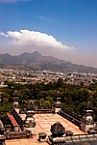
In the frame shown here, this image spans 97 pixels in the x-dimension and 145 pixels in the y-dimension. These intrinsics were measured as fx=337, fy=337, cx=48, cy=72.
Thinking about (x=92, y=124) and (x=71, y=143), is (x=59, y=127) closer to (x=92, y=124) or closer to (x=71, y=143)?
(x=71, y=143)

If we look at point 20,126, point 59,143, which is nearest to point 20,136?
point 20,126

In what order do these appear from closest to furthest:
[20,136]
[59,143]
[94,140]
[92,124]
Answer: [59,143], [94,140], [20,136], [92,124]

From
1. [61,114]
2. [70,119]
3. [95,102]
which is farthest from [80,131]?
[95,102]

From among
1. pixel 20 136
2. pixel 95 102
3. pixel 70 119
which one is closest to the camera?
pixel 20 136

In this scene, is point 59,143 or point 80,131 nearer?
point 59,143

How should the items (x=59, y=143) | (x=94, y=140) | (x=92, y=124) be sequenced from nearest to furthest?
1. (x=59, y=143)
2. (x=94, y=140)
3. (x=92, y=124)

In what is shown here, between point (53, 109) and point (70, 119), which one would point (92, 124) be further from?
point (53, 109)
